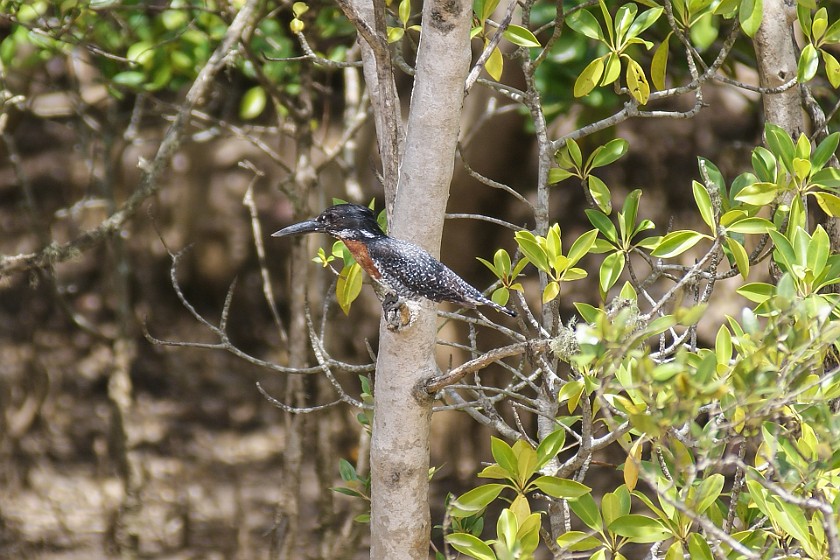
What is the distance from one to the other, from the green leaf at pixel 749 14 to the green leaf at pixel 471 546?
1112 mm

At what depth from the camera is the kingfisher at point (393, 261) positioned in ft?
4.78

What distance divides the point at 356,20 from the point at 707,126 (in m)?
2.75

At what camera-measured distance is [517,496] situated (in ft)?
5.12

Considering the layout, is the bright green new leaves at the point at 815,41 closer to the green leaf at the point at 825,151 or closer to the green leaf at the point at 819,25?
the green leaf at the point at 819,25

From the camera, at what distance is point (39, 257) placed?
2.26 m

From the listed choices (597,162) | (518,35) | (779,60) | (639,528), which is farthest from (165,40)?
(639,528)

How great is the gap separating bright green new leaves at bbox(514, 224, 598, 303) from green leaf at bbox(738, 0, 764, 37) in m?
0.52

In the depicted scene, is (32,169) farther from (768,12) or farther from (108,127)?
(768,12)

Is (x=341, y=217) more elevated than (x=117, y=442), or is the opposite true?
(x=341, y=217)

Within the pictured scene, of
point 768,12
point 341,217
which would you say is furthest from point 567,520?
point 768,12

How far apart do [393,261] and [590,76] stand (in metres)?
0.62

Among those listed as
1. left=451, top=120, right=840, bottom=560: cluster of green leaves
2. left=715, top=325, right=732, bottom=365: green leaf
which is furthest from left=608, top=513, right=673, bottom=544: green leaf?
left=715, top=325, right=732, bottom=365: green leaf

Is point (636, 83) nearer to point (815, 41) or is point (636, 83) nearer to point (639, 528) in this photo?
point (815, 41)

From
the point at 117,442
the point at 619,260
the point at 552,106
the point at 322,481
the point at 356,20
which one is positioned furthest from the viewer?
the point at 117,442
